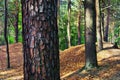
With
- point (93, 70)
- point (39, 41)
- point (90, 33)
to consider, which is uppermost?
point (39, 41)

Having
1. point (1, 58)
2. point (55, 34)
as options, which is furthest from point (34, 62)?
point (1, 58)

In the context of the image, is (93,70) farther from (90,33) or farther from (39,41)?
(39,41)

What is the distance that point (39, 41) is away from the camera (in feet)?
12.5

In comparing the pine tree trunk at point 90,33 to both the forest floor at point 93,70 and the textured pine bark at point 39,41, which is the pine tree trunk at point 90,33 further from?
the textured pine bark at point 39,41

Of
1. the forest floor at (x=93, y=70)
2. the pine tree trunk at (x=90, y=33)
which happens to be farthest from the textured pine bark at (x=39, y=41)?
the pine tree trunk at (x=90, y=33)

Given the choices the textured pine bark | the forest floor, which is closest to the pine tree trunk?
the forest floor

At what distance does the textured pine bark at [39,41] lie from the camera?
3.81 meters

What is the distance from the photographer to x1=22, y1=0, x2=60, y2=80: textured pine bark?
381 centimetres

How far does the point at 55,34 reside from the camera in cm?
392

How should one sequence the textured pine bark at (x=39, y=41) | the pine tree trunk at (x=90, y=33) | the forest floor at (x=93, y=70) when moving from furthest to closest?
1. the pine tree trunk at (x=90, y=33)
2. the forest floor at (x=93, y=70)
3. the textured pine bark at (x=39, y=41)

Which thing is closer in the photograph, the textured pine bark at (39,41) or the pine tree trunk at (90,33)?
the textured pine bark at (39,41)

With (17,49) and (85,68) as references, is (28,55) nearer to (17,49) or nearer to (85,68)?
(85,68)

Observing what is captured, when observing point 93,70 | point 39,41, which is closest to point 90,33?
point 93,70

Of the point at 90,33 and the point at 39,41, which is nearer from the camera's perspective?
the point at 39,41
